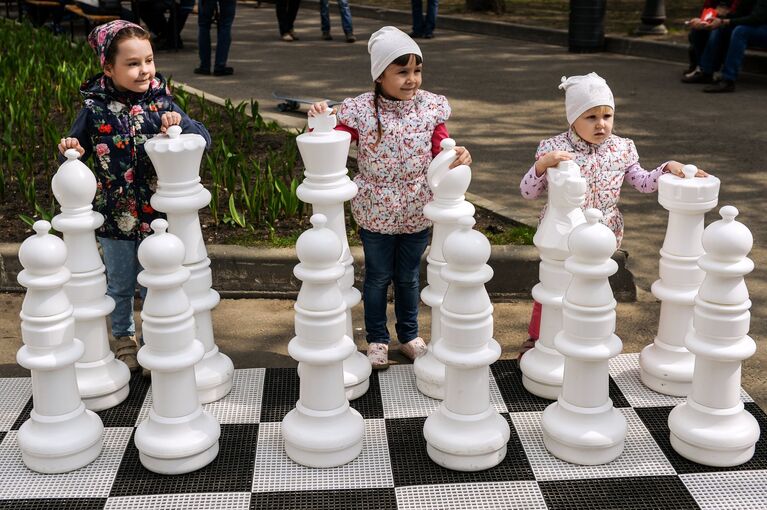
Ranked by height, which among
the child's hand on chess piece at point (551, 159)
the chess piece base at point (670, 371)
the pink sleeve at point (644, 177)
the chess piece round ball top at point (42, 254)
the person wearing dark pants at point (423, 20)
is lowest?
the chess piece base at point (670, 371)

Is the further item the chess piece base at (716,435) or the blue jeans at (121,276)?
the blue jeans at (121,276)

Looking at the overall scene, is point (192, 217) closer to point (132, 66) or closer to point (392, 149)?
point (132, 66)

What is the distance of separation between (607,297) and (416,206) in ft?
2.83

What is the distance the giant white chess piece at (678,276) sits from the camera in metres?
2.77

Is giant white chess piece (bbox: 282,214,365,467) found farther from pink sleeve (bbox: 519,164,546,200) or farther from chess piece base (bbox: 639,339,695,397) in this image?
chess piece base (bbox: 639,339,695,397)

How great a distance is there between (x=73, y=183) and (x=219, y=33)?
257 inches

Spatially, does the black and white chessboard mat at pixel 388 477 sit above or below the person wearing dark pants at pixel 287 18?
below

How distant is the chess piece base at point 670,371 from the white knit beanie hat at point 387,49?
3.88 feet

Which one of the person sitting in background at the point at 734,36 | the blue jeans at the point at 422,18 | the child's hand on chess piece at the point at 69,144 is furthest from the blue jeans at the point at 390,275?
the blue jeans at the point at 422,18

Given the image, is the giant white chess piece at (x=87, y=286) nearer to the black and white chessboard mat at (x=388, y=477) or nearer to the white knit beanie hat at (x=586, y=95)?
the black and white chessboard mat at (x=388, y=477)

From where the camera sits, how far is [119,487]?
2455 mm

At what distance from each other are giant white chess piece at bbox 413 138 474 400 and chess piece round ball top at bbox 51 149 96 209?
0.99m

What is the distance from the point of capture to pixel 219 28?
8930mm

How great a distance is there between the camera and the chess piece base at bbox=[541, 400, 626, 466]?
249cm
